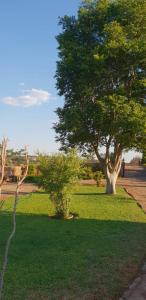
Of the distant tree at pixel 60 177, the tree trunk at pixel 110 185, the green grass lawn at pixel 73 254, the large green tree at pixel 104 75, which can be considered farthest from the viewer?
the tree trunk at pixel 110 185

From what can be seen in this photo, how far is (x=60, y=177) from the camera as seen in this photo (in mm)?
15930

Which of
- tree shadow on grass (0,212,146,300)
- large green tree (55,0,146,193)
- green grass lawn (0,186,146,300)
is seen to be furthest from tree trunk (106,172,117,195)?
tree shadow on grass (0,212,146,300)

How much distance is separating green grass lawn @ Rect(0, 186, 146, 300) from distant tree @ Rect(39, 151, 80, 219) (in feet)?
2.46

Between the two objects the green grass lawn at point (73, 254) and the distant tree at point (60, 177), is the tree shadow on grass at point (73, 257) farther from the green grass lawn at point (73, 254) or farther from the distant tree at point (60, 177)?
the distant tree at point (60, 177)

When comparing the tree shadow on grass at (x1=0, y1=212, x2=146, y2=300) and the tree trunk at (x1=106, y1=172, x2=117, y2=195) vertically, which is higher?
the tree trunk at (x1=106, y1=172, x2=117, y2=195)

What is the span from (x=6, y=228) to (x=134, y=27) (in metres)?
15.6

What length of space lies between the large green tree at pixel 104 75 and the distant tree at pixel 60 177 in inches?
299

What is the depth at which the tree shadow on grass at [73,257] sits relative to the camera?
287 inches

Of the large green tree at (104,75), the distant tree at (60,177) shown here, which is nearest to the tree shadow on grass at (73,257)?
the distant tree at (60,177)

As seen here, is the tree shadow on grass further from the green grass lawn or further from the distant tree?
the distant tree

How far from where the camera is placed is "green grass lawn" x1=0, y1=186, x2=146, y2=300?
723 centimetres

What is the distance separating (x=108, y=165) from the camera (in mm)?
27016

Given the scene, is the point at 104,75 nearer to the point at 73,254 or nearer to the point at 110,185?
the point at 110,185

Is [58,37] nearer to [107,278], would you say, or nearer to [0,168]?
[107,278]
